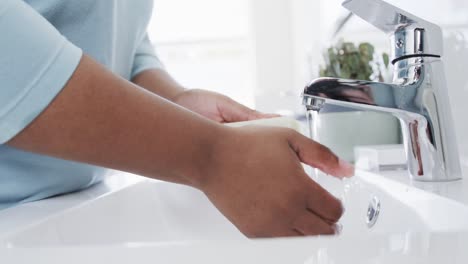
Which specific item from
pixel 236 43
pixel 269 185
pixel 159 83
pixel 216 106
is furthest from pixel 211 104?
pixel 236 43

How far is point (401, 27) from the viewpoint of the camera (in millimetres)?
548

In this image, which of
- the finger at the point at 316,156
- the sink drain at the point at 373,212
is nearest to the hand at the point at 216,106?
the sink drain at the point at 373,212

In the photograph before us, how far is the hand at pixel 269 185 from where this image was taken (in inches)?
14.8

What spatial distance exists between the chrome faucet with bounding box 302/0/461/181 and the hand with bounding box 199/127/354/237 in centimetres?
13

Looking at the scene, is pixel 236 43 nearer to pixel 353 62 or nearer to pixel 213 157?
pixel 353 62

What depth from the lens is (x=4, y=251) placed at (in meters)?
0.32

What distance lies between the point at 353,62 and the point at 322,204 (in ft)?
1.85

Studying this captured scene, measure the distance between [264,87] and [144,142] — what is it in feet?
7.98

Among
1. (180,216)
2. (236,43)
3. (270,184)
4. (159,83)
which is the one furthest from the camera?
(236,43)

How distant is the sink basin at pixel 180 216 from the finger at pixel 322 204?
92 mm

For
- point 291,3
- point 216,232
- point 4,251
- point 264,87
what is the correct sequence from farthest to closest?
point 264,87 → point 291,3 → point 216,232 → point 4,251

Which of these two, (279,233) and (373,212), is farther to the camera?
(373,212)

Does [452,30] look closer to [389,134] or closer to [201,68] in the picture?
[389,134]

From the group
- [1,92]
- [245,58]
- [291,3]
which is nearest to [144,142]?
[1,92]
